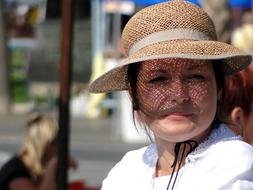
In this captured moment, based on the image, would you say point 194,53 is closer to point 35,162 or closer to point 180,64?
point 180,64

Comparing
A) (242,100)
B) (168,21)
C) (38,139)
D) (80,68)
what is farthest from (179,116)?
(80,68)

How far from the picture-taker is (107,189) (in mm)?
2238

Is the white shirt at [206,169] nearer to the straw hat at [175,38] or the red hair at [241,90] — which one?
the straw hat at [175,38]

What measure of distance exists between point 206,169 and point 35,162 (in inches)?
162

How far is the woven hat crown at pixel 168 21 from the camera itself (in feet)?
6.88

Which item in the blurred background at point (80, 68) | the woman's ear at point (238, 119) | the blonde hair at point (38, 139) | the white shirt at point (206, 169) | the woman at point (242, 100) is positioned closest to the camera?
the white shirt at point (206, 169)

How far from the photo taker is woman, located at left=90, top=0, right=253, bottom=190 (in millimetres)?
1987

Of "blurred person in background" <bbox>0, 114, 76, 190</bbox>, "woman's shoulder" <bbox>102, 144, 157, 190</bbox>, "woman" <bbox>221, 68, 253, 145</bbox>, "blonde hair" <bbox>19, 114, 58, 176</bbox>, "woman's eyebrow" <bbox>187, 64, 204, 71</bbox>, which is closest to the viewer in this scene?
"woman's eyebrow" <bbox>187, 64, 204, 71</bbox>

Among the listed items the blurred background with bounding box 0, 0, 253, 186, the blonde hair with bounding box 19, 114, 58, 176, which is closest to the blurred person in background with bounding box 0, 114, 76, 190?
the blonde hair with bounding box 19, 114, 58, 176

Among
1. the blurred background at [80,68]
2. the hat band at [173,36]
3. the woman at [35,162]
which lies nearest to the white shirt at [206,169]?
the hat band at [173,36]

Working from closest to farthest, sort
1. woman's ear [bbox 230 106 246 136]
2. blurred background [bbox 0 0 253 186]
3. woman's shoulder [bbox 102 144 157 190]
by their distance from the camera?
1. woman's shoulder [bbox 102 144 157 190]
2. woman's ear [bbox 230 106 246 136]
3. blurred background [bbox 0 0 253 186]

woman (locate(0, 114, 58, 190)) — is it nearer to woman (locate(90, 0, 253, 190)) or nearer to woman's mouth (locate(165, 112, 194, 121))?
woman (locate(90, 0, 253, 190))

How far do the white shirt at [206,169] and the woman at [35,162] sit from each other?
334cm

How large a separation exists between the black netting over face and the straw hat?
5 cm
